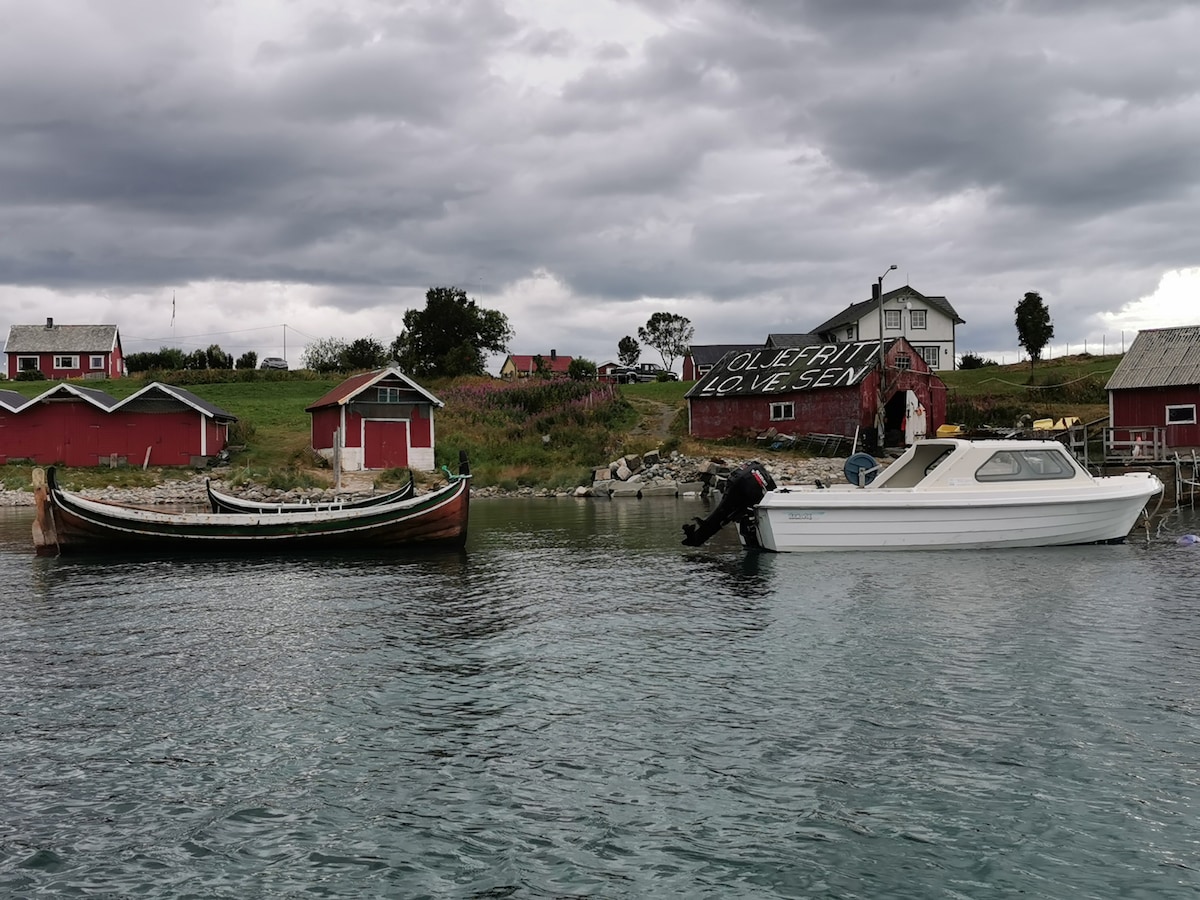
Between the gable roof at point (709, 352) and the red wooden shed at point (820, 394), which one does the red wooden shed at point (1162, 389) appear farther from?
the gable roof at point (709, 352)

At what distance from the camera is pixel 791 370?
54.8 meters

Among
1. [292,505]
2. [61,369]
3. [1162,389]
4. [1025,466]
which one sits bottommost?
[292,505]

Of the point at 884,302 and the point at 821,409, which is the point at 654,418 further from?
the point at 884,302

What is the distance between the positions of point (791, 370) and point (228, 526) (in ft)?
126

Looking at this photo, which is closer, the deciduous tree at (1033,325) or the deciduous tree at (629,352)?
the deciduous tree at (1033,325)

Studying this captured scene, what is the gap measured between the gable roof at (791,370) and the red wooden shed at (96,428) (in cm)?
2828

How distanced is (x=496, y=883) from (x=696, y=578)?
12476 millimetres

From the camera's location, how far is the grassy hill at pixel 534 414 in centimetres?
4709

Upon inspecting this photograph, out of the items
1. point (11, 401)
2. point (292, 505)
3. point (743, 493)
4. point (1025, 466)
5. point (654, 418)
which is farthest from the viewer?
point (654, 418)

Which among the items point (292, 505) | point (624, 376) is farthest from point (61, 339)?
point (292, 505)

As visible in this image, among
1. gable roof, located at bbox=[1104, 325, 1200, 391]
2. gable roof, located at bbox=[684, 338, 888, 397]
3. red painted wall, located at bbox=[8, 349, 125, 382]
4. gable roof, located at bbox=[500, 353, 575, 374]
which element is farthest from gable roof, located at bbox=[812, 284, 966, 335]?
red painted wall, located at bbox=[8, 349, 125, 382]

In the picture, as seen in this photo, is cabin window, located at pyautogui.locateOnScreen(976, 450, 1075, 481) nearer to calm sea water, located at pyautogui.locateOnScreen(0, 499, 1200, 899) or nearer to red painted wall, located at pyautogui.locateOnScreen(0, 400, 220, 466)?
calm sea water, located at pyautogui.locateOnScreen(0, 499, 1200, 899)

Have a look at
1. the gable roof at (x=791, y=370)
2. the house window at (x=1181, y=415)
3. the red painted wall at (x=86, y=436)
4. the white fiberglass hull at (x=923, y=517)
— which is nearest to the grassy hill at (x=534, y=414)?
the red painted wall at (x=86, y=436)

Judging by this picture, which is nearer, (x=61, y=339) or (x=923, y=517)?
(x=923, y=517)
